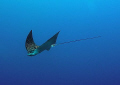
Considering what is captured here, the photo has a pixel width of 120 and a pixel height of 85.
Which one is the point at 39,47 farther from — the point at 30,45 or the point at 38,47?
the point at 30,45

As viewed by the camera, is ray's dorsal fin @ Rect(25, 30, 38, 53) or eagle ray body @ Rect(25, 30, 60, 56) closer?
eagle ray body @ Rect(25, 30, 60, 56)

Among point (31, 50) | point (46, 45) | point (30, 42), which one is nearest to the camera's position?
point (46, 45)

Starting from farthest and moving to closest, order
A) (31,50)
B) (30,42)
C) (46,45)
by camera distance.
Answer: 1. (30,42)
2. (31,50)
3. (46,45)

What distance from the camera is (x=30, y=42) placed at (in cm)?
383

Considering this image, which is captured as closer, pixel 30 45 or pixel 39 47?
pixel 39 47

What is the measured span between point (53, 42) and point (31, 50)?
2.16ft

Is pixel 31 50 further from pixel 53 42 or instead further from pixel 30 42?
pixel 53 42

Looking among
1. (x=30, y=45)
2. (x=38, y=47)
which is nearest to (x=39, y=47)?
(x=38, y=47)

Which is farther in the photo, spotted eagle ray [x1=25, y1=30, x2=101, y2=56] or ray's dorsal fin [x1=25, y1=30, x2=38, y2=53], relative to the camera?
ray's dorsal fin [x1=25, y1=30, x2=38, y2=53]

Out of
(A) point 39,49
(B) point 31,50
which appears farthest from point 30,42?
(A) point 39,49

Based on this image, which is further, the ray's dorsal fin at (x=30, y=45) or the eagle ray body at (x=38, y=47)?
the ray's dorsal fin at (x=30, y=45)

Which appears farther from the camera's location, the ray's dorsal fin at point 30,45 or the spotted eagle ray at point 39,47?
the ray's dorsal fin at point 30,45

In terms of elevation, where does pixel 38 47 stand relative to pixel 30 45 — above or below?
below

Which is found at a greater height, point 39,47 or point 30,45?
point 30,45
